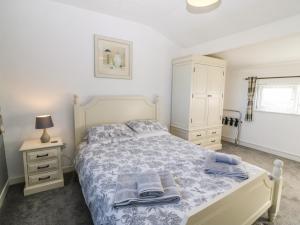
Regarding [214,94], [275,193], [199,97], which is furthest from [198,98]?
[275,193]

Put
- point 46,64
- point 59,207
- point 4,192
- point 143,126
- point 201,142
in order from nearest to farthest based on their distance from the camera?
point 59,207 → point 4,192 → point 46,64 → point 143,126 → point 201,142

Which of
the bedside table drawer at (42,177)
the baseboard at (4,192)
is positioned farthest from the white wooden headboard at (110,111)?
the baseboard at (4,192)

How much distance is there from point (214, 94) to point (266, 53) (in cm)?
122

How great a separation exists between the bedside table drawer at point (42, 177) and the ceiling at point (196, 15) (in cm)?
250

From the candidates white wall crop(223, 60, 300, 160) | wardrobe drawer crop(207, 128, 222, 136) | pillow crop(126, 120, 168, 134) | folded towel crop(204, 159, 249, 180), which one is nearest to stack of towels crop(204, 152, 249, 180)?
folded towel crop(204, 159, 249, 180)

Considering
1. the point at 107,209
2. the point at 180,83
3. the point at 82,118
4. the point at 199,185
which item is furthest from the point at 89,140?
the point at 180,83

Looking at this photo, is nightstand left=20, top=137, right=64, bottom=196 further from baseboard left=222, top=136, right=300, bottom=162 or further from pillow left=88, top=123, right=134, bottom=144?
baseboard left=222, top=136, right=300, bottom=162

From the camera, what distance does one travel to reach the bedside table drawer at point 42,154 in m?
2.17

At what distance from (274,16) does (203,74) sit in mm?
1413

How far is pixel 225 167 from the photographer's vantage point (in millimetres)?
1699

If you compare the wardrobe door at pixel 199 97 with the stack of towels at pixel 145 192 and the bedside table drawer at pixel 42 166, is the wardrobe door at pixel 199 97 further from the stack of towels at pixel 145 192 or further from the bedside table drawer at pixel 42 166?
the bedside table drawer at pixel 42 166

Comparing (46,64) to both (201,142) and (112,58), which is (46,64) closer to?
(112,58)

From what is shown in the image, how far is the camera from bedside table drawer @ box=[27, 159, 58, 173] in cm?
219

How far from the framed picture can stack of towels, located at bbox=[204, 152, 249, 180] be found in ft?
6.92
